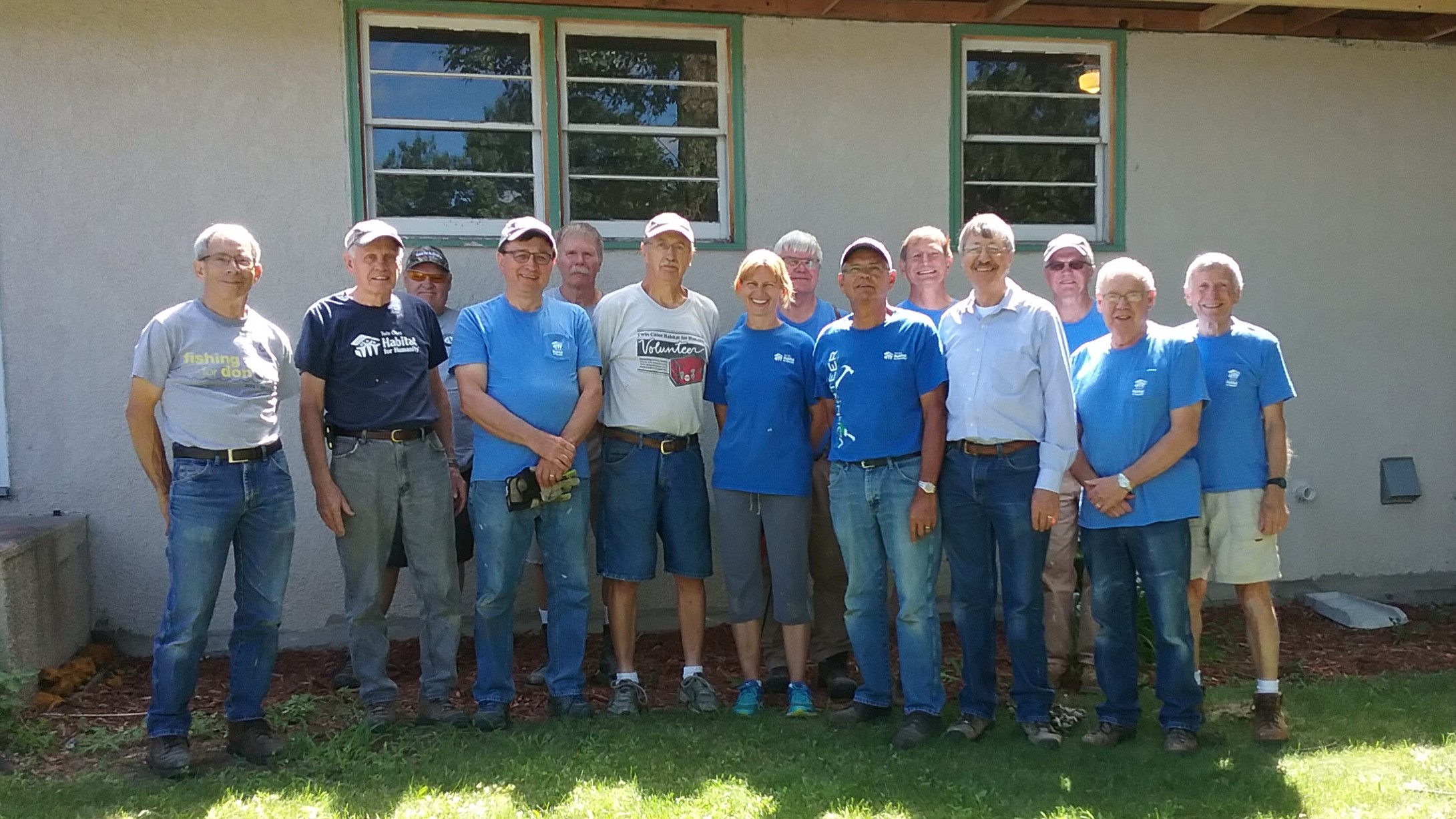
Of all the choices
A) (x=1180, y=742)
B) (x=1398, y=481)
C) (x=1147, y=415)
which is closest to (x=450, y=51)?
(x=1147, y=415)

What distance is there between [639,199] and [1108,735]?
3.72m

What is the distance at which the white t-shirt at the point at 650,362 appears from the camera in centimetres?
455

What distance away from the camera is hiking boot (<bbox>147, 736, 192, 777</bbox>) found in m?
3.96

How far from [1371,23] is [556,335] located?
567 cm

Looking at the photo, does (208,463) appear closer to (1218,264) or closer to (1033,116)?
(1218,264)

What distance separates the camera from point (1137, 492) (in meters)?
4.04

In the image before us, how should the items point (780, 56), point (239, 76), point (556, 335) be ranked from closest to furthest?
1. point (556, 335)
2. point (239, 76)
3. point (780, 56)

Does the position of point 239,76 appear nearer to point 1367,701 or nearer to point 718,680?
point 718,680

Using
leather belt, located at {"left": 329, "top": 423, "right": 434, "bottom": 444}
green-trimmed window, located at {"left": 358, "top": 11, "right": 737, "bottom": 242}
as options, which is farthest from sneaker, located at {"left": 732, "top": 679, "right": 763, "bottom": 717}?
green-trimmed window, located at {"left": 358, "top": 11, "right": 737, "bottom": 242}

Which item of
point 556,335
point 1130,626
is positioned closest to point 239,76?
point 556,335

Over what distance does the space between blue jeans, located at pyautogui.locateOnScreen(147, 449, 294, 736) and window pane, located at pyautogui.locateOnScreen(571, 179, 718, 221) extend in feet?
8.09

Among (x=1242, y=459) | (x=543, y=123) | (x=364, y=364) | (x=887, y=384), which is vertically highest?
(x=543, y=123)

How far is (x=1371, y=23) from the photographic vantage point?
22.0ft

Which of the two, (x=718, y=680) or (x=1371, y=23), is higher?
(x=1371, y=23)
